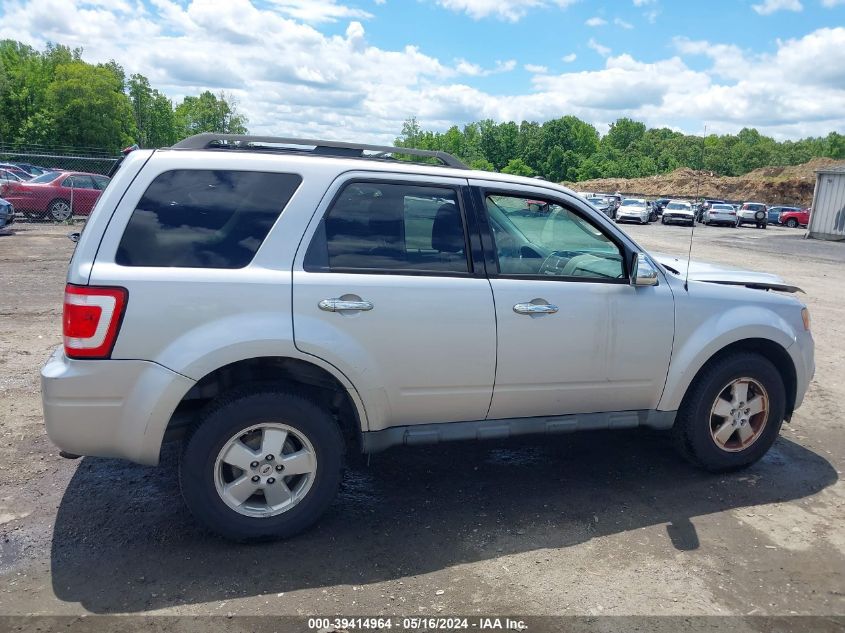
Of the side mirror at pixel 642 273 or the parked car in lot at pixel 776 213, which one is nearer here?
the side mirror at pixel 642 273

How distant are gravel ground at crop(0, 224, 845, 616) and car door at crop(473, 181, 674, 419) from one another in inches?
25.8

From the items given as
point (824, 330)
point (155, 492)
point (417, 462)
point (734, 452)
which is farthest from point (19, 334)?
point (824, 330)

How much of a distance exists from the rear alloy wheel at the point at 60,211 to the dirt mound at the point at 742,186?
54.2 metres

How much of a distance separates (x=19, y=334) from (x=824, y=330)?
33.0 ft

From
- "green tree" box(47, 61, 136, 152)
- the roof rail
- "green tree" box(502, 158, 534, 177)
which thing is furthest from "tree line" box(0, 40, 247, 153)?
the roof rail

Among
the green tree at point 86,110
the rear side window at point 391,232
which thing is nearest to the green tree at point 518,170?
the rear side window at point 391,232

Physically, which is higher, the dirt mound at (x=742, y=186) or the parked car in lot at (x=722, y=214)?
the dirt mound at (x=742, y=186)

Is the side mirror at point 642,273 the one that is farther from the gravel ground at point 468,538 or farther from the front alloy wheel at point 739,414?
the gravel ground at point 468,538

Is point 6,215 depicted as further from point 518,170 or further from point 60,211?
point 518,170

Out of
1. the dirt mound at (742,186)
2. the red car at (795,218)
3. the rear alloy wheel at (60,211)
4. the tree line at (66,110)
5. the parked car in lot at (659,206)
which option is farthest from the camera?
the dirt mound at (742,186)

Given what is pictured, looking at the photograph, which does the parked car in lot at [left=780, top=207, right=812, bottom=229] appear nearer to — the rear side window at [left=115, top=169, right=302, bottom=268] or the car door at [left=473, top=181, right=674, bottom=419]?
the car door at [left=473, top=181, right=674, bottom=419]

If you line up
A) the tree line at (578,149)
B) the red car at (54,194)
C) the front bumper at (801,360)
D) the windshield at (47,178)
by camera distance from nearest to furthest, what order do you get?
the front bumper at (801,360), the red car at (54,194), the windshield at (47,178), the tree line at (578,149)

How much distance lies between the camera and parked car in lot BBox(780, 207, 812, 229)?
46.0 meters

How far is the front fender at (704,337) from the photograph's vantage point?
14.4 ft
